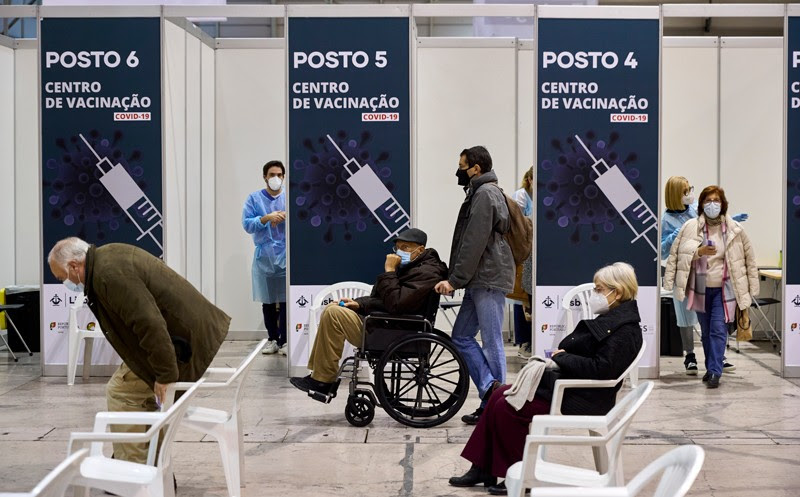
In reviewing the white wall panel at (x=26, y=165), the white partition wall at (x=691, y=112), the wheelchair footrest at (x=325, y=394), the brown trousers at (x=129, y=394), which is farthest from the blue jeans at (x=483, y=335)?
the white wall panel at (x=26, y=165)

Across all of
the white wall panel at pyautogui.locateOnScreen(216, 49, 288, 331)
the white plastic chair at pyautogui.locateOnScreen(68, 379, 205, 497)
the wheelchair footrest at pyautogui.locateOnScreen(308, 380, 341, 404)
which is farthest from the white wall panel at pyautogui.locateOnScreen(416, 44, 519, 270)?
the white plastic chair at pyautogui.locateOnScreen(68, 379, 205, 497)

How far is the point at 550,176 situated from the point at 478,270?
5.52ft

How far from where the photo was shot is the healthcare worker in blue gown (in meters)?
9.03

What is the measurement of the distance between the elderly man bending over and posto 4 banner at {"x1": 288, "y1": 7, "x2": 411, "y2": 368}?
3.13 metres

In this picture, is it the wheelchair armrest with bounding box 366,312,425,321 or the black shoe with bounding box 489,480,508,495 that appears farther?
the wheelchair armrest with bounding box 366,312,425,321

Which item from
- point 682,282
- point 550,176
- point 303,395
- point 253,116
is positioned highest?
point 253,116

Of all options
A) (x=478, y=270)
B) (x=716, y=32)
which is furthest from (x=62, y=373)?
(x=716, y=32)

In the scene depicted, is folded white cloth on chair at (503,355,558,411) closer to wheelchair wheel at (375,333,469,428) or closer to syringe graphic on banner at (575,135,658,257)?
wheelchair wheel at (375,333,469,428)

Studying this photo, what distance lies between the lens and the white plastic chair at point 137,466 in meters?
3.82

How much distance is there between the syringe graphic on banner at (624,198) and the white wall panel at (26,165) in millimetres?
4997

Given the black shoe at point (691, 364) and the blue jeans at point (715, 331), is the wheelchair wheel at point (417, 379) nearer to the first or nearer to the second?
the blue jeans at point (715, 331)

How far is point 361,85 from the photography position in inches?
312

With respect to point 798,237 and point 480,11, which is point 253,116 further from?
point 798,237

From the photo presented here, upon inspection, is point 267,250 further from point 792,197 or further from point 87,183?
point 792,197
